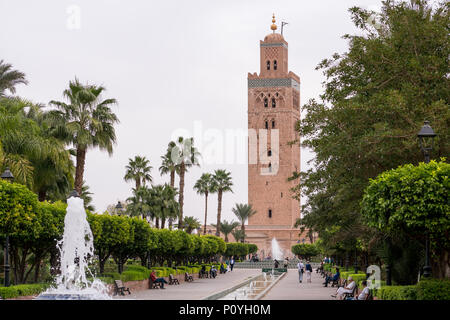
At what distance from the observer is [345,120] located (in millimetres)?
20828

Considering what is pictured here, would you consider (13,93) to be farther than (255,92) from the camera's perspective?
No

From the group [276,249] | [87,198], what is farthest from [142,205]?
[276,249]

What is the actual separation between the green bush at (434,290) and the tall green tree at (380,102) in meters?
4.60

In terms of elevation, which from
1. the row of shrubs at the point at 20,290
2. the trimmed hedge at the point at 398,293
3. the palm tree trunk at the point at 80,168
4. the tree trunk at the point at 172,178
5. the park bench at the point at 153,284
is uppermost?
the tree trunk at the point at 172,178

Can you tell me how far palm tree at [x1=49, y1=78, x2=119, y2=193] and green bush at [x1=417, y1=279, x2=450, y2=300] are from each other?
19562mm

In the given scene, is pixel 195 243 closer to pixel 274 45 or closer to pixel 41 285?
pixel 41 285

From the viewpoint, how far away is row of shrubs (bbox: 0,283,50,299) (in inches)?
725

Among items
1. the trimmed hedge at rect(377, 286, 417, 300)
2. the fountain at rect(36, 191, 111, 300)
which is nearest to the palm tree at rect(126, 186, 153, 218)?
the fountain at rect(36, 191, 111, 300)

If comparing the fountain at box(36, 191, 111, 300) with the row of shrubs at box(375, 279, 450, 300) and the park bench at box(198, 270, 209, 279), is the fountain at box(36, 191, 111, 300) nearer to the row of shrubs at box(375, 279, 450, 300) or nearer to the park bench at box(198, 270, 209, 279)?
the row of shrubs at box(375, 279, 450, 300)

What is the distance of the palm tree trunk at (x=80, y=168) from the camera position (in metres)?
29.8

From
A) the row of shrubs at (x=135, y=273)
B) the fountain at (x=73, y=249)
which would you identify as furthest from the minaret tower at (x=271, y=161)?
the fountain at (x=73, y=249)

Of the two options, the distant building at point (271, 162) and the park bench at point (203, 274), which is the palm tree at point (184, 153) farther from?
the distant building at point (271, 162)
